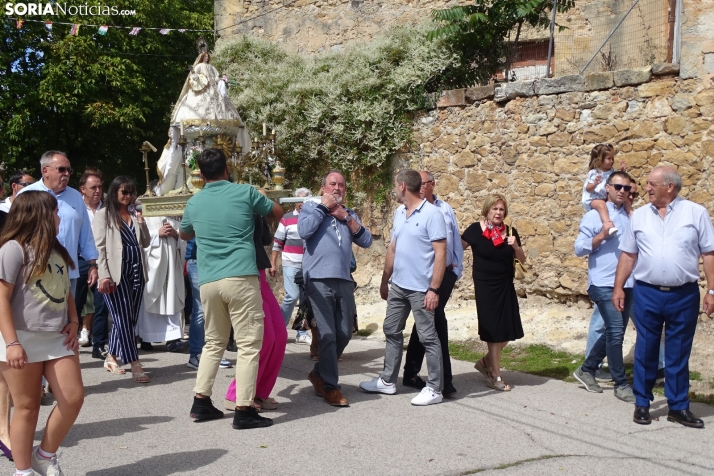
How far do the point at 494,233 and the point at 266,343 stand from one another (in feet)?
7.22

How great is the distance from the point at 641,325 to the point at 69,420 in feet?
12.9

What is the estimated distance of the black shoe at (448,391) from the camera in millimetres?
6395

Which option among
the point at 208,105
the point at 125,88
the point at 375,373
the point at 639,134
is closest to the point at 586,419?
the point at 375,373

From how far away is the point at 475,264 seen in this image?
6723mm

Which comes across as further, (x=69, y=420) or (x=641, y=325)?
(x=641, y=325)

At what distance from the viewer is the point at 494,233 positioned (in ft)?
21.7

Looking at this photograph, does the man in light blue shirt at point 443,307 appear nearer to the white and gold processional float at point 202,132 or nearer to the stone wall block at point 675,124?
the white and gold processional float at point 202,132

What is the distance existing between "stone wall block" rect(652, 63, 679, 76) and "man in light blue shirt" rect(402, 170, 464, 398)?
364cm

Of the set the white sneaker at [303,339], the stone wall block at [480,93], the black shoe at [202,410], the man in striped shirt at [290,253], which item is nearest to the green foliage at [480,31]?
the stone wall block at [480,93]

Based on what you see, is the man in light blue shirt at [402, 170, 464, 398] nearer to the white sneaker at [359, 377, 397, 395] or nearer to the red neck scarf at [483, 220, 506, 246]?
the red neck scarf at [483, 220, 506, 246]

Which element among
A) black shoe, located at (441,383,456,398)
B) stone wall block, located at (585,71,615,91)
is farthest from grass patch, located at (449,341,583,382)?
stone wall block, located at (585,71,615,91)

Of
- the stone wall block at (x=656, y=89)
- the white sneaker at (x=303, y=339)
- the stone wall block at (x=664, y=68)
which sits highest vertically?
the stone wall block at (x=664, y=68)

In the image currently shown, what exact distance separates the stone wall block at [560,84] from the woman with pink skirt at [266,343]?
204 inches

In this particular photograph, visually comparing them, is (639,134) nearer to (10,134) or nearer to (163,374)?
(163,374)
